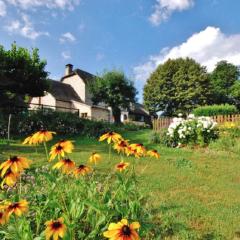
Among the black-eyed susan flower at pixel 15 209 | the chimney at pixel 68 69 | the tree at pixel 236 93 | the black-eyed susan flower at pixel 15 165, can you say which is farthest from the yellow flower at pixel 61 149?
the tree at pixel 236 93

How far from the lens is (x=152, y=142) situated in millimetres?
17109

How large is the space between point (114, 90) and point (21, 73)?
16365 mm

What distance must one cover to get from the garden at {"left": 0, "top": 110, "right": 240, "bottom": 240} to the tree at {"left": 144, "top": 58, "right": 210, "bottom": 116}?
30.9 m

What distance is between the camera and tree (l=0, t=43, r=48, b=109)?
27312 millimetres

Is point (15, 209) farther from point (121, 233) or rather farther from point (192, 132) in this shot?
point (192, 132)

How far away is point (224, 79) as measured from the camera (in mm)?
63188

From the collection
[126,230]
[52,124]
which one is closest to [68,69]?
[52,124]

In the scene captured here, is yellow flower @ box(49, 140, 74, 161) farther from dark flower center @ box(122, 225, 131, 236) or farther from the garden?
dark flower center @ box(122, 225, 131, 236)

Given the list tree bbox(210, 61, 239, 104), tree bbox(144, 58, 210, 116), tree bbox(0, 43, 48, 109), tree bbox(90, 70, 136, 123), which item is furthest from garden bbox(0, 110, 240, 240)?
tree bbox(210, 61, 239, 104)

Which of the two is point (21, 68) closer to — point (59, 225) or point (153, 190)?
point (153, 190)

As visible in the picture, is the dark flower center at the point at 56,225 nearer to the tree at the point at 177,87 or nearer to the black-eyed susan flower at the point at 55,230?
the black-eyed susan flower at the point at 55,230

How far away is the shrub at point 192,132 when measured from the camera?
15.2 m

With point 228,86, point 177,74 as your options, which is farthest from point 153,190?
point 228,86

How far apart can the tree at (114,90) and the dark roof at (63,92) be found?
5923 mm
